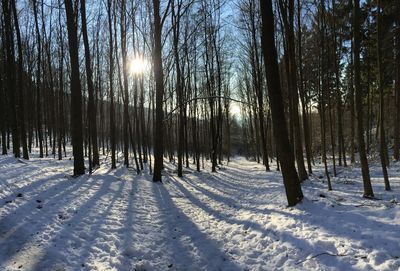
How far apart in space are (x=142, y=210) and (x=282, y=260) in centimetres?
511

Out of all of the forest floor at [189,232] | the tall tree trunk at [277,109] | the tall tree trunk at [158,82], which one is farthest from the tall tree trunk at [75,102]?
the tall tree trunk at [277,109]

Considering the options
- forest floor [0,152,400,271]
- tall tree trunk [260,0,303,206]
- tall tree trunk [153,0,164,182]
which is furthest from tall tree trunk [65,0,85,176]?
tall tree trunk [260,0,303,206]

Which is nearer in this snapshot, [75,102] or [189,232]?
[189,232]

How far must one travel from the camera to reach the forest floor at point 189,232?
531cm

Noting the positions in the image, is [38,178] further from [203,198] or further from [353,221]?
[353,221]

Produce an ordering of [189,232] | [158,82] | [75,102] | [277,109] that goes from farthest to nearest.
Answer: [158,82], [75,102], [277,109], [189,232]

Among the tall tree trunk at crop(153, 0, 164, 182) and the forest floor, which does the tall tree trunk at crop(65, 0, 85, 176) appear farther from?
the tall tree trunk at crop(153, 0, 164, 182)

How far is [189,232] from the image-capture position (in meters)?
7.80

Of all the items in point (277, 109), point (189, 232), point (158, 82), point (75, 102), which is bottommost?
point (189, 232)

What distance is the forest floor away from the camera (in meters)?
5.31

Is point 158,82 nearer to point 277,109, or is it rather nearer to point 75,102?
point 75,102

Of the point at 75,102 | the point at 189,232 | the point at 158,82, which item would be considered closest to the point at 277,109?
the point at 189,232

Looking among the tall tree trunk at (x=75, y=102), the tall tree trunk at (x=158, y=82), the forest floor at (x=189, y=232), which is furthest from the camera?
the tall tree trunk at (x=158, y=82)

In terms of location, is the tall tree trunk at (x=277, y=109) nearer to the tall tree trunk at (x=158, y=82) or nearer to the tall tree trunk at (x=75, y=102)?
the tall tree trunk at (x=158, y=82)
